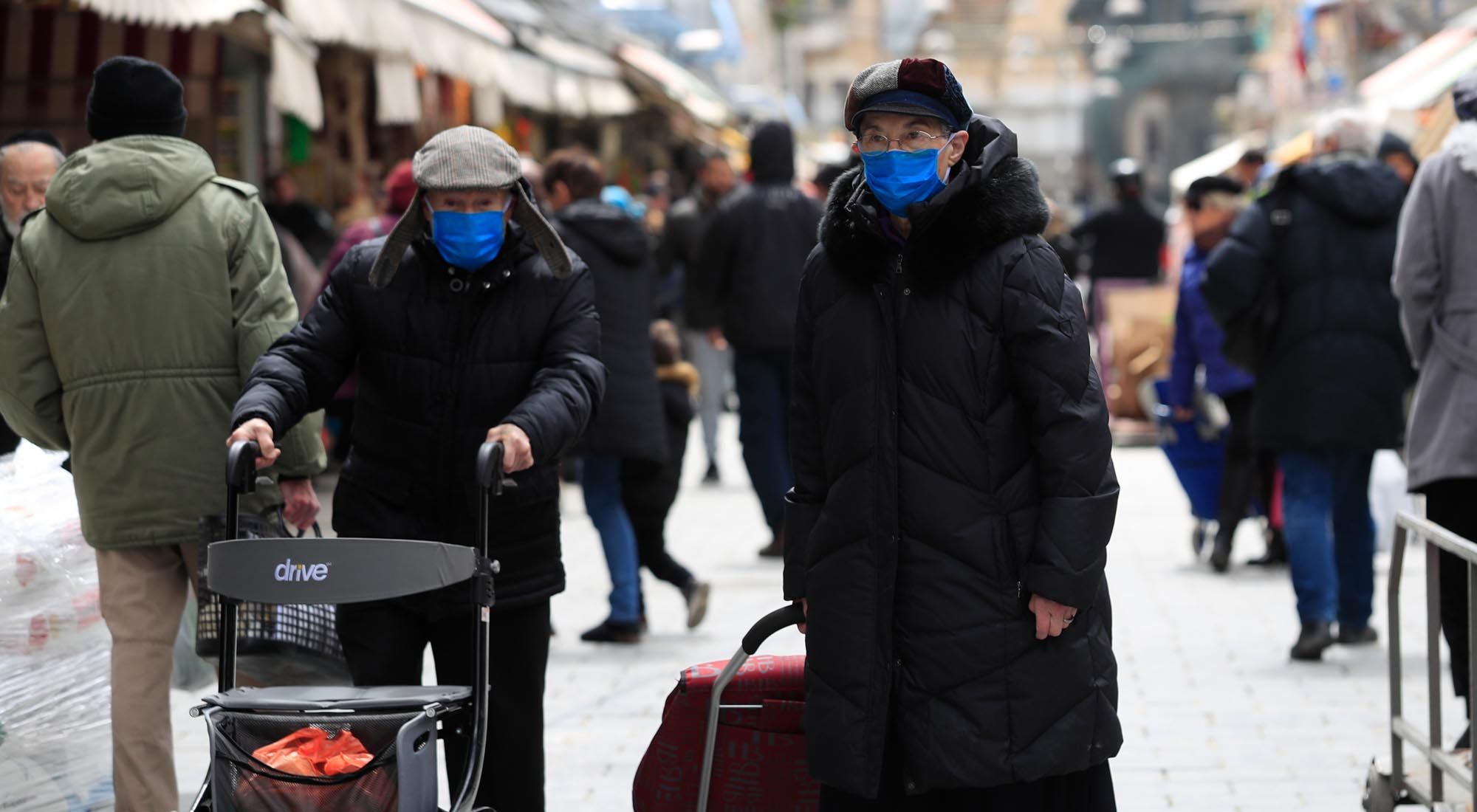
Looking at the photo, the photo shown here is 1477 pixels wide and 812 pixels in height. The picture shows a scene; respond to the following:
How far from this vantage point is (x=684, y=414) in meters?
9.16

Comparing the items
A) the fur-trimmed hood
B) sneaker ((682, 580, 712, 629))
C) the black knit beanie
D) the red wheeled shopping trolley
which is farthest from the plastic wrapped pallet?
sneaker ((682, 580, 712, 629))

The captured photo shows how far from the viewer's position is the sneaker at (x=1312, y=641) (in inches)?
318

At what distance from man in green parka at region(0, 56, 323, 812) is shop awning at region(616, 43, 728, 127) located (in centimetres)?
1772

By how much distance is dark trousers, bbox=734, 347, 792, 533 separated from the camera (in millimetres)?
10469

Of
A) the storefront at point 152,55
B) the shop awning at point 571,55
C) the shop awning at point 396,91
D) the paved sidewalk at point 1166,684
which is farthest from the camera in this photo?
the shop awning at point 571,55

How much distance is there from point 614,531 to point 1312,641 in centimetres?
270

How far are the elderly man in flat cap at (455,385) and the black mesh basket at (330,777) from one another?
71 cm

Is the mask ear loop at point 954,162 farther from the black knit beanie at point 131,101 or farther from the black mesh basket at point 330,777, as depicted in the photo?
the black knit beanie at point 131,101

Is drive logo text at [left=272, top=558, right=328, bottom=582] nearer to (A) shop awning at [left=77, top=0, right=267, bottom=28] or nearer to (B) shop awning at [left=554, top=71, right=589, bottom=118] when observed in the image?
(A) shop awning at [left=77, top=0, right=267, bottom=28]

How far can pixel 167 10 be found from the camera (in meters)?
8.59

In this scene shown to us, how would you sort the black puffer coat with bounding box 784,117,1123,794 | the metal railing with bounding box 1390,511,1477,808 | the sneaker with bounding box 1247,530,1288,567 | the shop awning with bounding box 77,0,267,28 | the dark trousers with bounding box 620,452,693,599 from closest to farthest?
the black puffer coat with bounding box 784,117,1123,794, the metal railing with bounding box 1390,511,1477,808, the shop awning with bounding box 77,0,267,28, the dark trousers with bounding box 620,452,693,599, the sneaker with bounding box 1247,530,1288,567

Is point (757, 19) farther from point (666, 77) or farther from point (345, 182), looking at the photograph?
point (345, 182)

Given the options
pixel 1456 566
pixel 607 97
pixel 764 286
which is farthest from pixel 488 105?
pixel 1456 566

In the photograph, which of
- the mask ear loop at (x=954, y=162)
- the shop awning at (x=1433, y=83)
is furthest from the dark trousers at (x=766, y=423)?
the shop awning at (x=1433, y=83)
